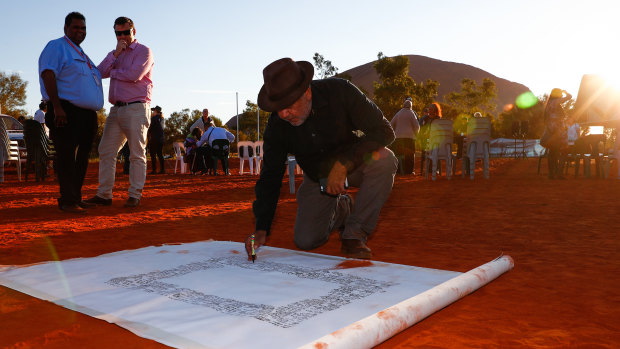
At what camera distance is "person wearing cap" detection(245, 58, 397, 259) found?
2580mm

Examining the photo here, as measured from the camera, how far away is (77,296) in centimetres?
216

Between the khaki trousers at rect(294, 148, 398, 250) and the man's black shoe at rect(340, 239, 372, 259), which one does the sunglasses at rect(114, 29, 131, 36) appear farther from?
the man's black shoe at rect(340, 239, 372, 259)

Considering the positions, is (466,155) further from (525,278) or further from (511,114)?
(511,114)

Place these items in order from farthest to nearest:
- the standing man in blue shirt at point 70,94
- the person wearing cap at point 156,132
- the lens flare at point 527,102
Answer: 1. the lens flare at point 527,102
2. the person wearing cap at point 156,132
3. the standing man in blue shirt at point 70,94

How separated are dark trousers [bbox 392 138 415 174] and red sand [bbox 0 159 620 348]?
8.19 feet

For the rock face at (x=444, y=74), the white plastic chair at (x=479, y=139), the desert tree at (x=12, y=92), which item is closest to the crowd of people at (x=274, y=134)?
the white plastic chair at (x=479, y=139)

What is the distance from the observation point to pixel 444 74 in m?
150

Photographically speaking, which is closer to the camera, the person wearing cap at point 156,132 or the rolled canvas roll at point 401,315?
the rolled canvas roll at point 401,315

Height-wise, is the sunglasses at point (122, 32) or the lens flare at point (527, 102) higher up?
the lens flare at point (527, 102)

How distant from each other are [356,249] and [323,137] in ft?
2.29

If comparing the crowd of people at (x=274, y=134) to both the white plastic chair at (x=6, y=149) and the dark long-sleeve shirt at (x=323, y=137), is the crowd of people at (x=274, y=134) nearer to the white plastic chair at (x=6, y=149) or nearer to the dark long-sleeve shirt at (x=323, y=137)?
the dark long-sleeve shirt at (x=323, y=137)

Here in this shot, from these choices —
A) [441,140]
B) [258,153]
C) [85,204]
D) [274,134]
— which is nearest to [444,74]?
[258,153]

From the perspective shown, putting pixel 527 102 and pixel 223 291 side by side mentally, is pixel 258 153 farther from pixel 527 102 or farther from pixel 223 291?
pixel 527 102

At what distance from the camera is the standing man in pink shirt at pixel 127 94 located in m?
5.00
